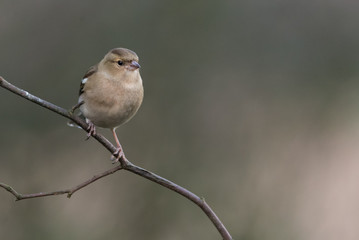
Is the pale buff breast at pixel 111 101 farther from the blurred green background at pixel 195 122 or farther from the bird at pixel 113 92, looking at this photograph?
the blurred green background at pixel 195 122

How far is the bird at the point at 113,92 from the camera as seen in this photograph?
3707 mm

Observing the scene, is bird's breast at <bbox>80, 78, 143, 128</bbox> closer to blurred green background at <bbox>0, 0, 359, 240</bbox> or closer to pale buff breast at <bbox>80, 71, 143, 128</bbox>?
pale buff breast at <bbox>80, 71, 143, 128</bbox>

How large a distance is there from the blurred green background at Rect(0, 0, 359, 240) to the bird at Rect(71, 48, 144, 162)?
2572 mm

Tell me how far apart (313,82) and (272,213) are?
2461 millimetres

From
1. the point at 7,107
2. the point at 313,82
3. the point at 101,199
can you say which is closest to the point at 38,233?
the point at 101,199

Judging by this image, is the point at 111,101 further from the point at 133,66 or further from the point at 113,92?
the point at 133,66

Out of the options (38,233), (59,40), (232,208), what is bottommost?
(38,233)

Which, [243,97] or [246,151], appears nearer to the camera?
[246,151]

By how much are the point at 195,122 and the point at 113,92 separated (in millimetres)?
3483

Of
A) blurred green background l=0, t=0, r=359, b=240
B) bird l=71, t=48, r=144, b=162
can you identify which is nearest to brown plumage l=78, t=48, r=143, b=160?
bird l=71, t=48, r=144, b=162

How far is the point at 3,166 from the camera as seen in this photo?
6207mm

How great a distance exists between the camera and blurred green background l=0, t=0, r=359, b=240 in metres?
6.23

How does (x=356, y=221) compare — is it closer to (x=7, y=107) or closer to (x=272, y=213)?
(x=272, y=213)

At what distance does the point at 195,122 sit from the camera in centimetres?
716
